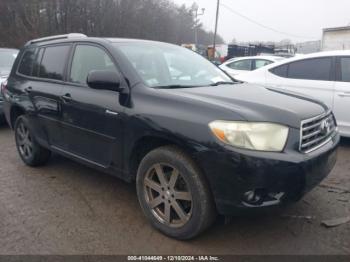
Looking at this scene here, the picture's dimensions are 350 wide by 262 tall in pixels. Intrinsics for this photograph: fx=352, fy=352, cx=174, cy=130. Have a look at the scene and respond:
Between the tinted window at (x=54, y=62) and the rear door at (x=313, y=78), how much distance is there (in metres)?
3.76

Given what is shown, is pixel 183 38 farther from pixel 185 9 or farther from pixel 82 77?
pixel 82 77

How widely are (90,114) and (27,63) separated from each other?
6.15 feet

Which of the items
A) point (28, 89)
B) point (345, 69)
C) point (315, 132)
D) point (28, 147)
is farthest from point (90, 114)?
point (345, 69)

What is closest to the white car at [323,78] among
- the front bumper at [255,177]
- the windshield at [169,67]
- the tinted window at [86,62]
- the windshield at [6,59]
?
the windshield at [169,67]

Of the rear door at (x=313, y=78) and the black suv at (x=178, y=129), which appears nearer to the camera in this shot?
the black suv at (x=178, y=129)

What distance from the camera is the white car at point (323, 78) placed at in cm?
546

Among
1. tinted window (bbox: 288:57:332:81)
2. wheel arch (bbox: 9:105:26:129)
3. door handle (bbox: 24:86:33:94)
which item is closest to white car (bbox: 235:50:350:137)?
tinted window (bbox: 288:57:332:81)

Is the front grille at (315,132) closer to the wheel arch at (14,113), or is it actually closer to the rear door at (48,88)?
the rear door at (48,88)

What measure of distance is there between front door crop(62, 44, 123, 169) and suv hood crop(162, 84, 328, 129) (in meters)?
0.66

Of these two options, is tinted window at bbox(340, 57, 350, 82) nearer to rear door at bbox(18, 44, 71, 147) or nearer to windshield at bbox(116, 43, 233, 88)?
windshield at bbox(116, 43, 233, 88)

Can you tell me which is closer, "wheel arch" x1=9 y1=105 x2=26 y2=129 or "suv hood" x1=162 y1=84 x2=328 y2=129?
"suv hood" x1=162 y1=84 x2=328 y2=129

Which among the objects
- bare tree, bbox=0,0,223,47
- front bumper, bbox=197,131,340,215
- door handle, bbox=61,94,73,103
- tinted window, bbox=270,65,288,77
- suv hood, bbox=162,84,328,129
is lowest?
front bumper, bbox=197,131,340,215

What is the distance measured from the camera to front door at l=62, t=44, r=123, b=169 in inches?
129

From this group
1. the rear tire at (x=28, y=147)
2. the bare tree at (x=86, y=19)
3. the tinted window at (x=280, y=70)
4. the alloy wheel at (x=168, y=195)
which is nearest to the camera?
the alloy wheel at (x=168, y=195)
